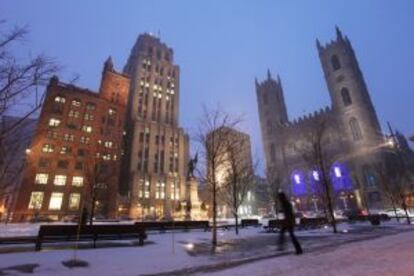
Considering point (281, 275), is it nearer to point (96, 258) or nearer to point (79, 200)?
point (96, 258)

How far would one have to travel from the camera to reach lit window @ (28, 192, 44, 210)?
51719mm

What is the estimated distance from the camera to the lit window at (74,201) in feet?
182

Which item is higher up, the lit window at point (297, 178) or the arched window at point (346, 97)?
the arched window at point (346, 97)

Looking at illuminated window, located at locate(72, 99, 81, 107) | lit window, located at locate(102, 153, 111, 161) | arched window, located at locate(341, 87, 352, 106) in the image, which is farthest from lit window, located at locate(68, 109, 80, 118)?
arched window, located at locate(341, 87, 352, 106)

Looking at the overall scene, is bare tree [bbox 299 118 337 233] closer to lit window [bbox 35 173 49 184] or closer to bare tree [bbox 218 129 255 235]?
bare tree [bbox 218 129 255 235]

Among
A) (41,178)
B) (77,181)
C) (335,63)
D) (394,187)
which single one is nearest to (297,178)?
(394,187)

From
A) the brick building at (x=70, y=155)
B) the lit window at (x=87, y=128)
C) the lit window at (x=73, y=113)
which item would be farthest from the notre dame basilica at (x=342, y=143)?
the lit window at (x=73, y=113)

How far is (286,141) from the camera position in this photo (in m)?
95.5

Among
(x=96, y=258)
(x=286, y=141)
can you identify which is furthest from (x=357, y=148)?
(x=96, y=258)

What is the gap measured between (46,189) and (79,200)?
23.2 feet

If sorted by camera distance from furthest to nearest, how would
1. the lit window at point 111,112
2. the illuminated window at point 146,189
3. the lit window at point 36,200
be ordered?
the illuminated window at point 146,189 → the lit window at point 111,112 → the lit window at point 36,200

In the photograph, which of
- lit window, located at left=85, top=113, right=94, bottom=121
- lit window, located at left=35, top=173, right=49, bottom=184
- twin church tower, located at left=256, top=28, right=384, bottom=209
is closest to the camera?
lit window, located at left=35, top=173, right=49, bottom=184

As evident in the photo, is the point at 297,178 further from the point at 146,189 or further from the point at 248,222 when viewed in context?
the point at 248,222

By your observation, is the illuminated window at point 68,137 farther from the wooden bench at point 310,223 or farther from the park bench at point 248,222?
the wooden bench at point 310,223
